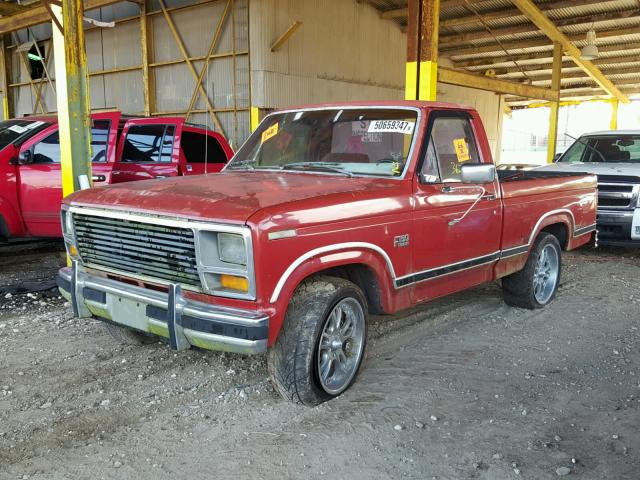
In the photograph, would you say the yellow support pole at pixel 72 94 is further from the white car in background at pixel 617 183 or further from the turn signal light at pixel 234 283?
the white car in background at pixel 617 183

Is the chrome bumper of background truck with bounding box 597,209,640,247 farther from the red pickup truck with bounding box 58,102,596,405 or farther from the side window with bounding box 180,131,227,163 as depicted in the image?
the side window with bounding box 180,131,227,163

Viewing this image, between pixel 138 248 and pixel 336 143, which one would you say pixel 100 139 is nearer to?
pixel 336 143

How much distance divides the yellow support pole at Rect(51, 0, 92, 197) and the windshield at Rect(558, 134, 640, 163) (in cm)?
764

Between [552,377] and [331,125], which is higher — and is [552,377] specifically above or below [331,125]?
below

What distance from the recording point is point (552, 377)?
4.05 meters

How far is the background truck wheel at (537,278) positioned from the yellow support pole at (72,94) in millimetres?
4527

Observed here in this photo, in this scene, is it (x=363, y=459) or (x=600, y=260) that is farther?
(x=600, y=260)

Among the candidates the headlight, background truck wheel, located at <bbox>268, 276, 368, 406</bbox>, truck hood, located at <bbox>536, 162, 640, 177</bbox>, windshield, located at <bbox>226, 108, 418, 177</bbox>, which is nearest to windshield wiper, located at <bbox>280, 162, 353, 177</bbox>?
windshield, located at <bbox>226, 108, 418, 177</bbox>

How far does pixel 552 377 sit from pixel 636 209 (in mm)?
4989

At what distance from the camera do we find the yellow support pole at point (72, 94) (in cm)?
589

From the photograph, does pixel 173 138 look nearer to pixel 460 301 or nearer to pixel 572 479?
pixel 460 301

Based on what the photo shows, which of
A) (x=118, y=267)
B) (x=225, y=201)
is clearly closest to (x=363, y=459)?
(x=225, y=201)

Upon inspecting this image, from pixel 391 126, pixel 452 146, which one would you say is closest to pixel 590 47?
pixel 452 146

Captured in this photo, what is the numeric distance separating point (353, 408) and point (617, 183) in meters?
6.40
